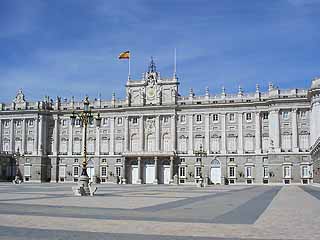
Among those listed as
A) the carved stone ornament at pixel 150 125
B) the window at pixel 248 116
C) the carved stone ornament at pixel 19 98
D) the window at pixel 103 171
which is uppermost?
the carved stone ornament at pixel 19 98

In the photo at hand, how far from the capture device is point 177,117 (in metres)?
97.1

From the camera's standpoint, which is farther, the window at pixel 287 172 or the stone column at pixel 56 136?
the stone column at pixel 56 136

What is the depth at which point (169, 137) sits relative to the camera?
97.3m

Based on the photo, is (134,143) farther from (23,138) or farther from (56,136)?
(23,138)

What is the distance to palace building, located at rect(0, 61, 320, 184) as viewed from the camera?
88.2 meters

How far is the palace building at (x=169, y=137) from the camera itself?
290 ft

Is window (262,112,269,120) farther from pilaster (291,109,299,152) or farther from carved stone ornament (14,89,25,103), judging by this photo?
carved stone ornament (14,89,25,103)

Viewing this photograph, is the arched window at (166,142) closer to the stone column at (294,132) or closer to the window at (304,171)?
the stone column at (294,132)

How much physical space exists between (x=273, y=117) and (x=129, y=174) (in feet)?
108

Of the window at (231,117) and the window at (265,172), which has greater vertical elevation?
the window at (231,117)

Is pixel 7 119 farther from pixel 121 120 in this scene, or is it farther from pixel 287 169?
pixel 287 169

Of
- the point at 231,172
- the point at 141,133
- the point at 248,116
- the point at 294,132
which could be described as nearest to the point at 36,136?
the point at 141,133

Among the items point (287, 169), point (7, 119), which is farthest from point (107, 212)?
point (7, 119)

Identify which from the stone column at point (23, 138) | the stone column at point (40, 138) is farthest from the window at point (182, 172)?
the stone column at point (23, 138)
